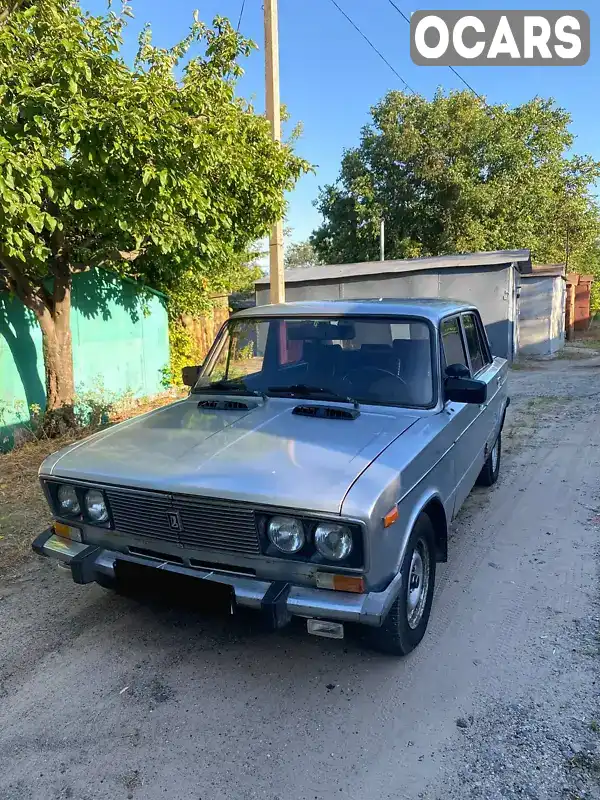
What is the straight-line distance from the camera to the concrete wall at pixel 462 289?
16.1 meters

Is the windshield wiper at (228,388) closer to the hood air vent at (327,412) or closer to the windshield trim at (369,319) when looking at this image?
the windshield trim at (369,319)

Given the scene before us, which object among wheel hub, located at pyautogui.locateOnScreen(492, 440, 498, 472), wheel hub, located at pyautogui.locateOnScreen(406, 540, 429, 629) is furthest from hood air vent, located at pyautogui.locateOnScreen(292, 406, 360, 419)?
wheel hub, located at pyautogui.locateOnScreen(492, 440, 498, 472)

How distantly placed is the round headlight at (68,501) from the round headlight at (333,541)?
1.37 m

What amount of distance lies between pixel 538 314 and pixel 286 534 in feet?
58.9

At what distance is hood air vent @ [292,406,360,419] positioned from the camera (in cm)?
339

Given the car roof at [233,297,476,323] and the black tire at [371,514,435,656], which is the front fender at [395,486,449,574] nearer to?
the black tire at [371,514,435,656]

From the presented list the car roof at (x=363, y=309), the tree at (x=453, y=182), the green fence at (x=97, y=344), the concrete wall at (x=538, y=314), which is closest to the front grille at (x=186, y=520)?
the car roof at (x=363, y=309)

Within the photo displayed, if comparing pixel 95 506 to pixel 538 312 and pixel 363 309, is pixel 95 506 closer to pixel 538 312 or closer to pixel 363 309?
pixel 363 309

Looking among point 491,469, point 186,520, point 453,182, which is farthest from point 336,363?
point 453,182

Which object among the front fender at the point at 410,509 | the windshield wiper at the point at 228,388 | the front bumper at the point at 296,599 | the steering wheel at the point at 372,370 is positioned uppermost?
the steering wheel at the point at 372,370

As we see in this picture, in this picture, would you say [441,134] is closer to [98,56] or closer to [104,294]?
[104,294]

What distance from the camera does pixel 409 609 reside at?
311 cm

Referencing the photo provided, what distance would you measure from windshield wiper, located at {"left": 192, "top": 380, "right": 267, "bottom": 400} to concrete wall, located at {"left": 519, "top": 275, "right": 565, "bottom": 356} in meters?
16.6

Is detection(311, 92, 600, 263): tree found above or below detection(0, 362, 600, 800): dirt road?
above
